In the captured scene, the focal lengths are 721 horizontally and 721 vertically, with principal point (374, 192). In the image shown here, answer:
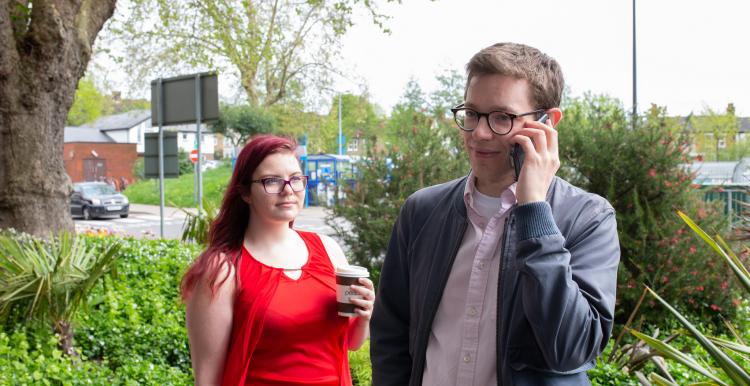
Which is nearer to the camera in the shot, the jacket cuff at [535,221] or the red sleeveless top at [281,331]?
the jacket cuff at [535,221]

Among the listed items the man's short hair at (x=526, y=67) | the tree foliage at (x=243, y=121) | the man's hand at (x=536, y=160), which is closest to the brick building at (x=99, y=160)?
the tree foliage at (x=243, y=121)

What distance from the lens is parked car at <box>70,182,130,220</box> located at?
30031 mm

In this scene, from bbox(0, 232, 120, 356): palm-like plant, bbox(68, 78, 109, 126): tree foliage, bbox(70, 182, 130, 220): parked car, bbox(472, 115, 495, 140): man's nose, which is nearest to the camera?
bbox(472, 115, 495, 140): man's nose

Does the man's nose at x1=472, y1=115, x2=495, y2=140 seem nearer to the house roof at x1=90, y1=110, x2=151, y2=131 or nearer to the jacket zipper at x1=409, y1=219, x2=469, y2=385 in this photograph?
the jacket zipper at x1=409, y1=219, x2=469, y2=385

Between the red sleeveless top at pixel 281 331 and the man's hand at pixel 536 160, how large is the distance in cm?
121

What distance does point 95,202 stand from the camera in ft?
A: 98.8

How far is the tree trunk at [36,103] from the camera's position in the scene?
8.49 meters

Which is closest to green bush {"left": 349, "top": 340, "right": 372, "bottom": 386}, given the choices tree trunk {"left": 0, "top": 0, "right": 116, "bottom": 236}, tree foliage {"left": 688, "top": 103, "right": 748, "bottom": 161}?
tree trunk {"left": 0, "top": 0, "right": 116, "bottom": 236}

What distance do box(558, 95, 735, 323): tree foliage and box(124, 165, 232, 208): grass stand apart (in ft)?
102

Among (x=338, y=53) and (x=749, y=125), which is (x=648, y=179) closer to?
(x=338, y=53)

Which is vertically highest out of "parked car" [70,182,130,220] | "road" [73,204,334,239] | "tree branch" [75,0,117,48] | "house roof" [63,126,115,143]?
"house roof" [63,126,115,143]

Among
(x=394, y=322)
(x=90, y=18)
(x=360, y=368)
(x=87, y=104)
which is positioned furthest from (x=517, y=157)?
(x=87, y=104)

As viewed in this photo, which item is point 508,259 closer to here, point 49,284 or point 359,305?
point 359,305

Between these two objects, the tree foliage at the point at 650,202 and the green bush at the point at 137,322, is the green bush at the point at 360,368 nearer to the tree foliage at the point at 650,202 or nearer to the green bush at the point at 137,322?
A: the green bush at the point at 137,322
